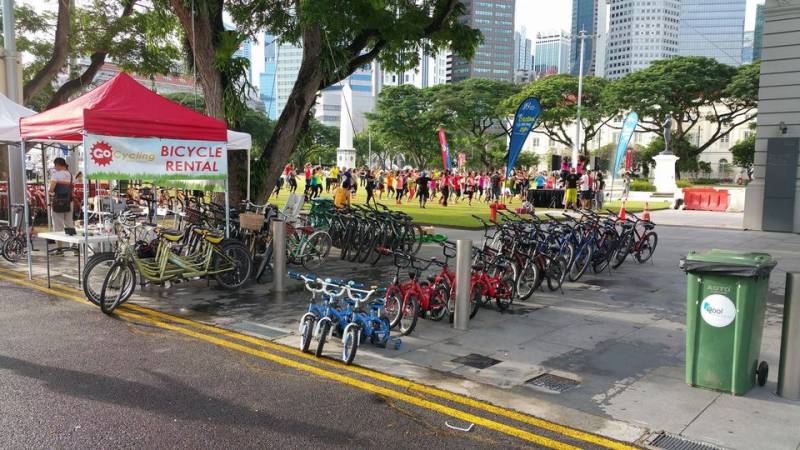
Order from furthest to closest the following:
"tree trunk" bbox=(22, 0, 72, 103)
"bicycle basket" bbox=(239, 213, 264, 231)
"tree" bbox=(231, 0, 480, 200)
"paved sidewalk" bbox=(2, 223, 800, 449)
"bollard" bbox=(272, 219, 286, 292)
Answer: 1. "tree trunk" bbox=(22, 0, 72, 103)
2. "tree" bbox=(231, 0, 480, 200)
3. "bicycle basket" bbox=(239, 213, 264, 231)
4. "bollard" bbox=(272, 219, 286, 292)
5. "paved sidewalk" bbox=(2, 223, 800, 449)

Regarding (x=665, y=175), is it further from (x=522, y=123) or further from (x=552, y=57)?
(x=552, y=57)

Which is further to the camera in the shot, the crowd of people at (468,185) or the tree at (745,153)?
the tree at (745,153)

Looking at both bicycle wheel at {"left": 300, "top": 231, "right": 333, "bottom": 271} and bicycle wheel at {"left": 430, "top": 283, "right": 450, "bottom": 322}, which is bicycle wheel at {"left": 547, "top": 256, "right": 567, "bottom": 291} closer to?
bicycle wheel at {"left": 430, "top": 283, "right": 450, "bottom": 322}

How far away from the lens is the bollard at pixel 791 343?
4.98 metres

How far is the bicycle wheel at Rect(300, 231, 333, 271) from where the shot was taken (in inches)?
434

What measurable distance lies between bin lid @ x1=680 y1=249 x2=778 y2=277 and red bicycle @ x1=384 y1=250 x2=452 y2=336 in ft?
9.38

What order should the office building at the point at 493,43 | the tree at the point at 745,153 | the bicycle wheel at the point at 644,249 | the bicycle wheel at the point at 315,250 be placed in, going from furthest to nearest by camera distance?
the office building at the point at 493,43
the tree at the point at 745,153
the bicycle wheel at the point at 644,249
the bicycle wheel at the point at 315,250

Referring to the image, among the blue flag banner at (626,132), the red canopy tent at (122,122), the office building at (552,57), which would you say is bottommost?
the red canopy tent at (122,122)

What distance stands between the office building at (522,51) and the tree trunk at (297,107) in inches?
5551

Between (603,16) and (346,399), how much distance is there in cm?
6090

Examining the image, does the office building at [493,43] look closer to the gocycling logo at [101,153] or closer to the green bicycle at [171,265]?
the green bicycle at [171,265]

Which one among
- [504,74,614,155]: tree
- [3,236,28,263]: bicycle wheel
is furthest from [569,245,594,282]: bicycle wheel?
[504,74,614,155]: tree

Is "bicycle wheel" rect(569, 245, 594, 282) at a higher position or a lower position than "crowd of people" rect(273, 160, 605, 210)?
lower

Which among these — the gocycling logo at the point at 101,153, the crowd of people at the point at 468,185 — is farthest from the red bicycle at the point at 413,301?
the crowd of people at the point at 468,185
